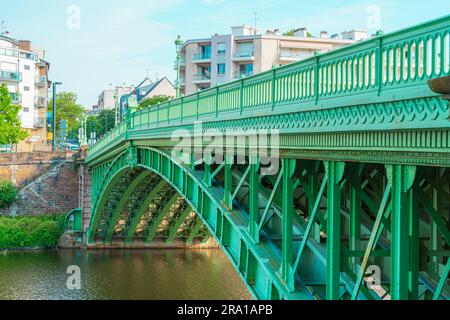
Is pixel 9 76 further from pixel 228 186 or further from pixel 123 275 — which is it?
pixel 228 186

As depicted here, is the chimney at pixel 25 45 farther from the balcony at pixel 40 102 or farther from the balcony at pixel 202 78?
the balcony at pixel 202 78

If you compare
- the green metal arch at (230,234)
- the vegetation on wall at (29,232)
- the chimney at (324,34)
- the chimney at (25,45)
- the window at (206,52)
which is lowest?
the vegetation on wall at (29,232)

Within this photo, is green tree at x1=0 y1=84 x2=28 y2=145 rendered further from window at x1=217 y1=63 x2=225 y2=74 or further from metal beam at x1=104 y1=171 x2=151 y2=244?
metal beam at x1=104 y1=171 x2=151 y2=244

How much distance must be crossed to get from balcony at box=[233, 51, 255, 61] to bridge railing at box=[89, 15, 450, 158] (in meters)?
51.5

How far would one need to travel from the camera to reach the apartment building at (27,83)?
86062 millimetres

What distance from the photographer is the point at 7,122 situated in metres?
69.4

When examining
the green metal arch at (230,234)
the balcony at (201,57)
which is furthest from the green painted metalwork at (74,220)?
the green metal arch at (230,234)

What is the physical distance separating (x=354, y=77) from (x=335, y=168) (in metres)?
1.42

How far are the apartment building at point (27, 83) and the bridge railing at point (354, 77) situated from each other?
70.4 m

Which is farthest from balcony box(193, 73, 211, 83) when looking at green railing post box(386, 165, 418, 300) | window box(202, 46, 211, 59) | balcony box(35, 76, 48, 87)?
green railing post box(386, 165, 418, 300)

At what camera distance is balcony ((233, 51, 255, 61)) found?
232ft

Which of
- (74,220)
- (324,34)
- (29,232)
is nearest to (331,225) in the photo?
(29,232)

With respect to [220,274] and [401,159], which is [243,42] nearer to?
[220,274]
